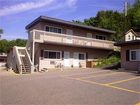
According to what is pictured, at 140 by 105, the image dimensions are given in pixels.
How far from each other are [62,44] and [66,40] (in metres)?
1.13

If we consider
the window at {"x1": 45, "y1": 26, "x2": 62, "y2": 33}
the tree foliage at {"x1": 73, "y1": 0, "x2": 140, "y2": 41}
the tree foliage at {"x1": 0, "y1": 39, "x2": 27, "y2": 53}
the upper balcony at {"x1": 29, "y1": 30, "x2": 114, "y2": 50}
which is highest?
the tree foliage at {"x1": 73, "y1": 0, "x2": 140, "y2": 41}

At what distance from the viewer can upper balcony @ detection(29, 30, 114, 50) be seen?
A: 2588 cm

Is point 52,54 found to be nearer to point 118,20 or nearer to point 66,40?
point 66,40

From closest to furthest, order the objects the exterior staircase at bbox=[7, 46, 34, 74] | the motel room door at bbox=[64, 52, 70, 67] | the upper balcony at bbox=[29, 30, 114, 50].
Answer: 1. the exterior staircase at bbox=[7, 46, 34, 74]
2. the upper balcony at bbox=[29, 30, 114, 50]
3. the motel room door at bbox=[64, 52, 70, 67]

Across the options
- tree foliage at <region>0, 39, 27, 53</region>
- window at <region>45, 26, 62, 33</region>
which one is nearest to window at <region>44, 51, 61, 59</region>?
window at <region>45, 26, 62, 33</region>

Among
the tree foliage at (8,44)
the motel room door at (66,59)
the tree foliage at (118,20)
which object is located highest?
the tree foliage at (118,20)

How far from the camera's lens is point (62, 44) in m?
27.9

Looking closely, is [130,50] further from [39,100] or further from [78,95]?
[39,100]

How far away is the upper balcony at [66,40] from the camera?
2588 cm

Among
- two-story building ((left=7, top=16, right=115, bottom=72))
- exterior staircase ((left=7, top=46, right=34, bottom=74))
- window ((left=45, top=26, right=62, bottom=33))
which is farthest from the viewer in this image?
window ((left=45, top=26, right=62, bottom=33))

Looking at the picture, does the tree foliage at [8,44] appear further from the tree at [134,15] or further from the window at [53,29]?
the window at [53,29]

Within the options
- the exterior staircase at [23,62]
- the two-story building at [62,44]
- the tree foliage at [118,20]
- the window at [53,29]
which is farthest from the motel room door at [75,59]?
the tree foliage at [118,20]

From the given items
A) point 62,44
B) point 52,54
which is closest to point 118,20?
point 62,44

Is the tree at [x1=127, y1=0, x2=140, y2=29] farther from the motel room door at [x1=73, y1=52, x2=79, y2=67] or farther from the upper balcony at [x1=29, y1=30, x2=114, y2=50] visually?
the motel room door at [x1=73, y1=52, x2=79, y2=67]
